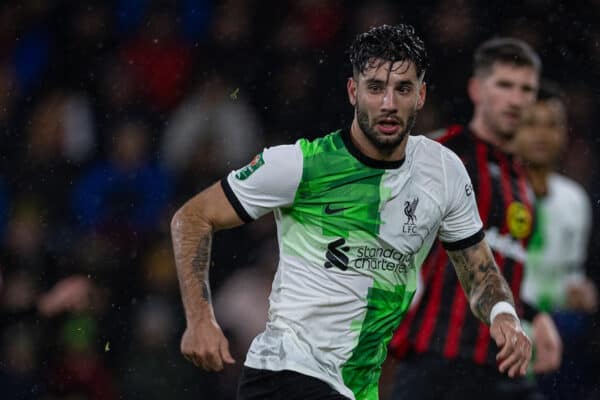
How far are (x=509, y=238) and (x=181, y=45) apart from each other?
96.7 inches

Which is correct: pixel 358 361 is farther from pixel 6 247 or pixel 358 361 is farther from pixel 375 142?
pixel 6 247

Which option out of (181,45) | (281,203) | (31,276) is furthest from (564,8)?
(281,203)

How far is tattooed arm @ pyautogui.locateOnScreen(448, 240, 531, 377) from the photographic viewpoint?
336 cm

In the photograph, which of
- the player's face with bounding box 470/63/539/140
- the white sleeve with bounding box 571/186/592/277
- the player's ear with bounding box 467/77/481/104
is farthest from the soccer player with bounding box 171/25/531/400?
the white sleeve with bounding box 571/186/592/277

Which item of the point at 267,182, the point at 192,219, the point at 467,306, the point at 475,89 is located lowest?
the point at 467,306

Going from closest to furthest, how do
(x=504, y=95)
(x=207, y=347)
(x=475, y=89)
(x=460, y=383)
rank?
(x=207, y=347) < (x=460, y=383) < (x=504, y=95) < (x=475, y=89)

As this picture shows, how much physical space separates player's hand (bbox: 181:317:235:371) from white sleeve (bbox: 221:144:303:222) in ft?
1.40

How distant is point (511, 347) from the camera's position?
3.30 metres

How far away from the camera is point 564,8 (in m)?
7.19

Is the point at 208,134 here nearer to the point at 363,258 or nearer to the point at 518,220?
the point at 518,220

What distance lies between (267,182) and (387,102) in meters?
0.45

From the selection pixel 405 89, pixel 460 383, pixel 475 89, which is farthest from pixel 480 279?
pixel 475 89

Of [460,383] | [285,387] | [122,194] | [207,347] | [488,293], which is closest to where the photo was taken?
[207,347]

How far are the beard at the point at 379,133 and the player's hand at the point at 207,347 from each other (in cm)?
78
